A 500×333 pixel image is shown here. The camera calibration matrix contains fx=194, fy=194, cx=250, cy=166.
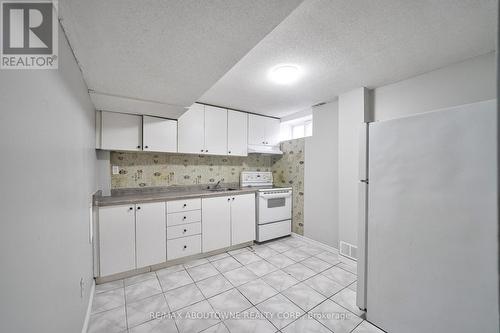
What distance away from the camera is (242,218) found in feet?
10.3

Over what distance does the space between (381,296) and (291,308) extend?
2.49 ft

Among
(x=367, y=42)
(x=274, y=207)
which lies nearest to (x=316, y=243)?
(x=274, y=207)

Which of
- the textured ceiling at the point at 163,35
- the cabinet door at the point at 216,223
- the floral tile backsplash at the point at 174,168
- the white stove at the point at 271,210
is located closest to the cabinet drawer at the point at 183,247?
the cabinet door at the point at 216,223

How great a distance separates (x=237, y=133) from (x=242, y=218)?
1478 mm

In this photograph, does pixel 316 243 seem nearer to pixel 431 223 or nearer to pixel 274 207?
pixel 274 207

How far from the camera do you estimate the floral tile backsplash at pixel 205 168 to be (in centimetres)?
277

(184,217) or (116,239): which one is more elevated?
(184,217)

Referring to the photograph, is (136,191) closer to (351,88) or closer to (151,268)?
(151,268)

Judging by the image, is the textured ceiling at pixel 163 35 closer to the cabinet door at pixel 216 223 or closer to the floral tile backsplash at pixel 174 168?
the floral tile backsplash at pixel 174 168

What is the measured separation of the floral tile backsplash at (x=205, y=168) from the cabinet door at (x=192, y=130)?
31 cm

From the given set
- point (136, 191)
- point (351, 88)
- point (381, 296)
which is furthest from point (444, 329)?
point (136, 191)

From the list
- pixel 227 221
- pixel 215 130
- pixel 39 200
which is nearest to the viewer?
pixel 39 200

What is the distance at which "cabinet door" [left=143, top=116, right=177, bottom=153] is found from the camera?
8.60 feet

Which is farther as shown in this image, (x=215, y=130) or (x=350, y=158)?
(x=215, y=130)
